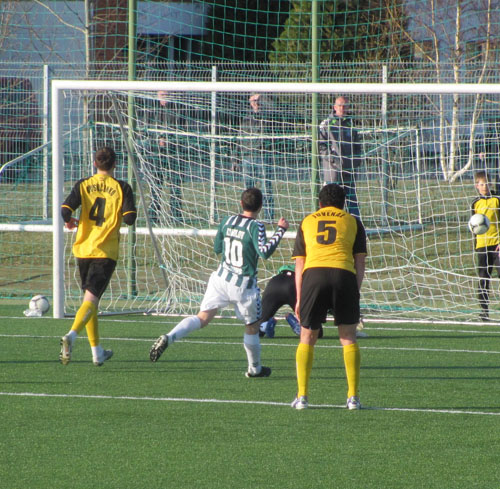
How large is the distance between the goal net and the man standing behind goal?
2823 mm

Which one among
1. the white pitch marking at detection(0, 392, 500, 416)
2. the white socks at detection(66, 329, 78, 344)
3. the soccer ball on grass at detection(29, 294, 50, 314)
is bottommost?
the white pitch marking at detection(0, 392, 500, 416)

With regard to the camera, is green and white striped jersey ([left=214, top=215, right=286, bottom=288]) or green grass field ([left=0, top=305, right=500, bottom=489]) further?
green and white striped jersey ([left=214, top=215, right=286, bottom=288])

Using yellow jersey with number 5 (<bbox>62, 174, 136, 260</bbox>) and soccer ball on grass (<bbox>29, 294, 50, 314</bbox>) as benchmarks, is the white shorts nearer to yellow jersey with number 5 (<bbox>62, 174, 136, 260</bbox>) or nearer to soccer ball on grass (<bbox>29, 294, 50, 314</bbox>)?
yellow jersey with number 5 (<bbox>62, 174, 136, 260</bbox>)

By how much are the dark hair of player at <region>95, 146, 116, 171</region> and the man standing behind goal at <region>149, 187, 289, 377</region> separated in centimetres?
133

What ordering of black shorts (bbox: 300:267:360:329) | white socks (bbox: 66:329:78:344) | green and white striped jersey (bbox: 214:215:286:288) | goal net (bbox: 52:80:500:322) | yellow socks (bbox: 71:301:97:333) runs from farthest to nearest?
goal net (bbox: 52:80:500:322) → yellow socks (bbox: 71:301:97:333) → white socks (bbox: 66:329:78:344) → green and white striped jersey (bbox: 214:215:286:288) → black shorts (bbox: 300:267:360:329)

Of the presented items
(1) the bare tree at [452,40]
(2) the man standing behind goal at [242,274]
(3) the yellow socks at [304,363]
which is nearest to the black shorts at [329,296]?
(3) the yellow socks at [304,363]

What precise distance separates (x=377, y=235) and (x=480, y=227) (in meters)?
2.75

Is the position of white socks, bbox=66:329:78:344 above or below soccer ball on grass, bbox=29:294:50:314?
above

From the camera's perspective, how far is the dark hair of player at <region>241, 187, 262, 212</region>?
763cm

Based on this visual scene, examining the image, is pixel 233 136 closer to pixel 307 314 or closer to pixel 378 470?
pixel 307 314

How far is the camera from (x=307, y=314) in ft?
21.3

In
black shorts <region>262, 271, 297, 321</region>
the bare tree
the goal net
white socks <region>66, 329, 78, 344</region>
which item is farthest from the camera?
the bare tree

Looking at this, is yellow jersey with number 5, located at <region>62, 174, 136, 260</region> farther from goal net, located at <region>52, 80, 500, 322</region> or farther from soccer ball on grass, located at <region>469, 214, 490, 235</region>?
soccer ball on grass, located at <region>469, 214, 490, 235</region>

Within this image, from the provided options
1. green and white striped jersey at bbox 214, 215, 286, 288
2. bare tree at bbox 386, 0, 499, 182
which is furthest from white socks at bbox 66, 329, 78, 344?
bare tree at bbox 386, 0, 499, 182
